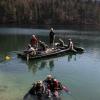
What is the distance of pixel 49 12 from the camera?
101 metres

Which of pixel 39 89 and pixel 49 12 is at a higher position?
pixel 39 89

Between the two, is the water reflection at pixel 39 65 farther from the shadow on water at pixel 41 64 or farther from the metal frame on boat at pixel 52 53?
the metal frame on boat at pixel 52 53

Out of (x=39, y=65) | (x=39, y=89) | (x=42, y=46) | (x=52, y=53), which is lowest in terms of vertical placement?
(x=39, y=65)

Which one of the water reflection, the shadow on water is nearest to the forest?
the shadow on water

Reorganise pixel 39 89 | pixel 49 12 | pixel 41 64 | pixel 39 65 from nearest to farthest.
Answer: pixel 39 89 < pixel 39 65 < pixel 41 64 < pixel 49 12

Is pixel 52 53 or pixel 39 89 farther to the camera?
pixel 52 53

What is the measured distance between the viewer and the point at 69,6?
106 metres

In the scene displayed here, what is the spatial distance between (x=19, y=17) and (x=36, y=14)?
5.92 meters

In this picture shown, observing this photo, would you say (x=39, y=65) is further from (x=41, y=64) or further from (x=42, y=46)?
(x=42, y=46)

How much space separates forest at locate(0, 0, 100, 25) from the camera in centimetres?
9338

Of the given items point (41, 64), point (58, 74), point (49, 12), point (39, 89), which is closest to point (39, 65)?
point (41, 64)

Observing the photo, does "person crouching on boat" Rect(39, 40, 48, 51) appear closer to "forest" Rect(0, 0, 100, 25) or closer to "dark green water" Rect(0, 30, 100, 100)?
"dark green water" Rect(0, 30, 100, 100)

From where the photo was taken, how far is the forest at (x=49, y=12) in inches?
3676

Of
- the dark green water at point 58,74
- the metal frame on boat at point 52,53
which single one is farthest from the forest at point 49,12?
the dark green water at point 58,74
